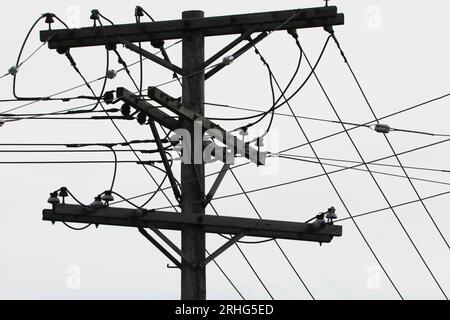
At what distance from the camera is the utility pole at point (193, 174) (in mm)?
21300

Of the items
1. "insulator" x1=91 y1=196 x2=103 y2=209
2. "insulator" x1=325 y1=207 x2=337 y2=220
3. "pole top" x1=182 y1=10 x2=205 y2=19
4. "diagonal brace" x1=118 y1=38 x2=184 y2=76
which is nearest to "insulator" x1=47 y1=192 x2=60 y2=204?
"insulator" x1=91 y1=196 x2=103 y2=209

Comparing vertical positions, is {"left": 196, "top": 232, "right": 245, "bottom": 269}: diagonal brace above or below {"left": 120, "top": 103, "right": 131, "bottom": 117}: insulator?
below

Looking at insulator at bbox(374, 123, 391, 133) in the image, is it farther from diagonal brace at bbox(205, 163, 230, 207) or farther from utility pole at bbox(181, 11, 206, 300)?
utility pole at bbox(181, 11, 206, 300)

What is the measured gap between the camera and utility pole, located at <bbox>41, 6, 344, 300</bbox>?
69.7 feet

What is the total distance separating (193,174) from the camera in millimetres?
21547

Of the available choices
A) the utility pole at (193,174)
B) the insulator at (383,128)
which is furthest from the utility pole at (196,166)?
the insulator at (383,128)

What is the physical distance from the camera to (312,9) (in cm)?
2122

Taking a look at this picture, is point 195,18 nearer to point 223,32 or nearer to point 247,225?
point 223,32

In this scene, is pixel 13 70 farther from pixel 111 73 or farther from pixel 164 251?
pixel 164 251

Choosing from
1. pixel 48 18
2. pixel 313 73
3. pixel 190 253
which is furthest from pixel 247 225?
pixel 48 18

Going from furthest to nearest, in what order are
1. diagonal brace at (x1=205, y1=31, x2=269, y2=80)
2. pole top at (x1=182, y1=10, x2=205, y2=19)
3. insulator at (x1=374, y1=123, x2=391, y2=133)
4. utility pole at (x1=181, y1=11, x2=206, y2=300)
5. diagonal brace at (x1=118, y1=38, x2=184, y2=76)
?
insulator at (x1=374, y1=123, x2=391, y2=133)
pole top at (x1=182, y1=10, x2=205, y2=19)
diagonal brace at (x1=118, y1=38, x2=184, y2=76)
diagonal brace at (x1=205, y1=31, x2=269, y2=80)
utility pole at (x1=181, y1=11, x2=206, y2=300)

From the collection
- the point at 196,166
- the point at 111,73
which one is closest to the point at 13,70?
the point at 111,73
